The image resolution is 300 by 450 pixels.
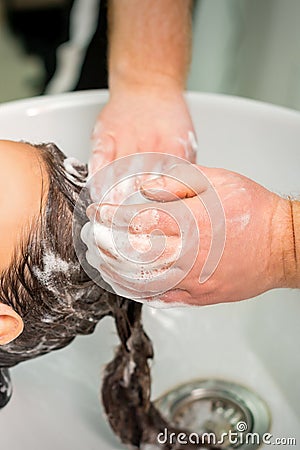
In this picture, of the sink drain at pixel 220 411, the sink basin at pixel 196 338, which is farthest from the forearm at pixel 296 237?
the sink drain at pixel 220 411

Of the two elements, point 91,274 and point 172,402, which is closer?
point 91,274

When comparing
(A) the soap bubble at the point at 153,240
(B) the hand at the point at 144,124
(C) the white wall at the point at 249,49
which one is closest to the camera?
(A) the soap bubble at the point at 153,240

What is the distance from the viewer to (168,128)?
83 centimetres

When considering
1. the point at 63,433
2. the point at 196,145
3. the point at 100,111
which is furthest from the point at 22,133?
the point at 63,433

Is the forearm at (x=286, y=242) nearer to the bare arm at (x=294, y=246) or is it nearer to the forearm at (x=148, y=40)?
the bare arm at (x=294, y=246)

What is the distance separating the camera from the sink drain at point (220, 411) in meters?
0.83

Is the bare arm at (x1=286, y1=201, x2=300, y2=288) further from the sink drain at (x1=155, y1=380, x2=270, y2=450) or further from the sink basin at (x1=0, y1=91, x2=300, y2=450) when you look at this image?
the sink drain at (x1=155, y1=380, x2=270, y2=450)

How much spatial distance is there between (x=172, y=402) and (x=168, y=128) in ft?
1.06

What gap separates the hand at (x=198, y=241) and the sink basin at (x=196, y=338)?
0.18 metres

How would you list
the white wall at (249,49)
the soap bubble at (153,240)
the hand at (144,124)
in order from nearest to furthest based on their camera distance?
the soap bubble at (153,240) → the hand at (144,124) → the white wall at (249,49)

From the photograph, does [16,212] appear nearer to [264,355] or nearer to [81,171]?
[81,171]

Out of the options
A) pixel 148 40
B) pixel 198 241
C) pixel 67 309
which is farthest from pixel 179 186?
pixel 148 40

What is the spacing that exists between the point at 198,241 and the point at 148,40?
352 millimetres

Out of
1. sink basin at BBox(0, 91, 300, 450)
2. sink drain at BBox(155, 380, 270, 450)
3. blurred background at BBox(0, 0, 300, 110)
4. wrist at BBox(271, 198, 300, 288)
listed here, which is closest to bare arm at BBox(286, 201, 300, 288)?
wrist at BBox(271, 198, 300, 288)
